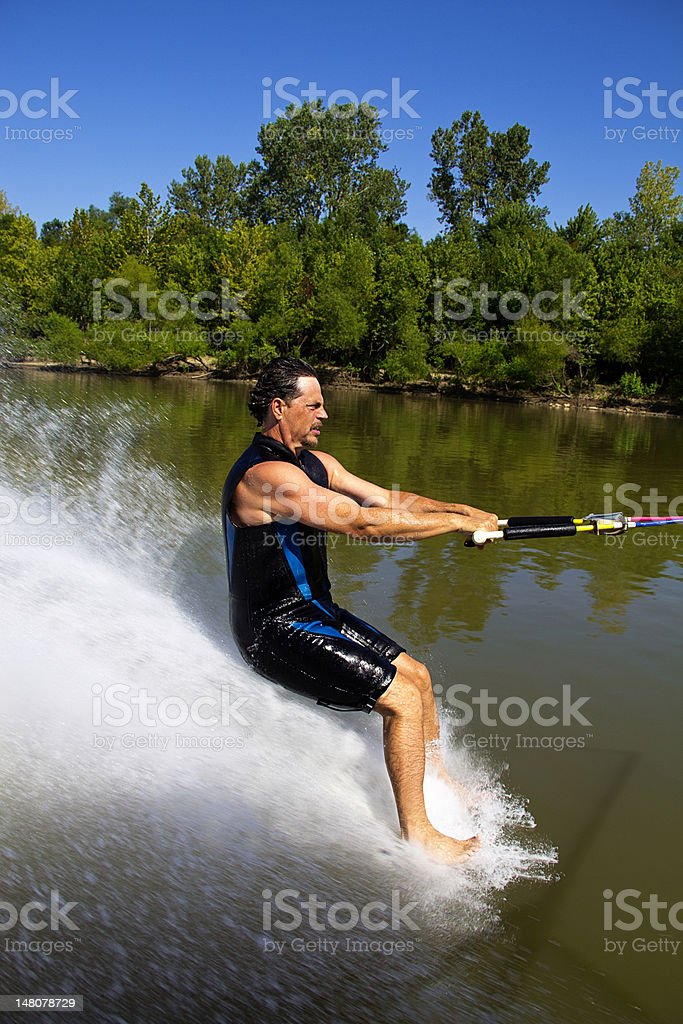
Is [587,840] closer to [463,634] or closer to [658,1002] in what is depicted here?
[658,1002]

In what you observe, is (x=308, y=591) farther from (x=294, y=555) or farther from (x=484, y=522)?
(x=484, y=522)

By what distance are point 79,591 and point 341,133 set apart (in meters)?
75.5

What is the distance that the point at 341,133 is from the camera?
238 feet

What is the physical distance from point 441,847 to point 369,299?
51.6 metres

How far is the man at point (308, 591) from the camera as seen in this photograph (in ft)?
12.1

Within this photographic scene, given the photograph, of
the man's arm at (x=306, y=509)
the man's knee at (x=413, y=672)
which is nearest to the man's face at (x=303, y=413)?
the man's arm at (x=306, y=509)

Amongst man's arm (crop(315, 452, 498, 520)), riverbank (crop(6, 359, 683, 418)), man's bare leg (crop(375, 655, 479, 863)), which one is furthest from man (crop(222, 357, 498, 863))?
riverbank (crop(6, 359, 683, 418))

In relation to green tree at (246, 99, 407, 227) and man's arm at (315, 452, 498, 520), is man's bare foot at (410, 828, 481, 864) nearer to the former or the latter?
man's arm at (315, 452, 498, 520)

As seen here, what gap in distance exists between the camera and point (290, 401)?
154 inches

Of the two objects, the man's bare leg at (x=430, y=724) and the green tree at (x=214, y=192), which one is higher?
the green tree at (x=214, y=192)

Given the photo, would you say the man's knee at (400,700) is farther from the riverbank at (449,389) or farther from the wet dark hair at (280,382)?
the riverbank at (449,389)

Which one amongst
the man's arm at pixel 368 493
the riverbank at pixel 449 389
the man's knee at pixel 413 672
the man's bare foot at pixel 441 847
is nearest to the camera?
the man's bare foot at pixel 441 847

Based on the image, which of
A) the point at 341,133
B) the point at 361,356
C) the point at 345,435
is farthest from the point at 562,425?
the point at 341,133

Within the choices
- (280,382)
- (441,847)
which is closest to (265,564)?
(280,382)
